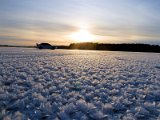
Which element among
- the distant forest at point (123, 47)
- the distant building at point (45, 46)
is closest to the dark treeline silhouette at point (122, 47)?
the distant forest at point (123, 47)

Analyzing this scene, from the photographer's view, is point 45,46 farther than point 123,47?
No

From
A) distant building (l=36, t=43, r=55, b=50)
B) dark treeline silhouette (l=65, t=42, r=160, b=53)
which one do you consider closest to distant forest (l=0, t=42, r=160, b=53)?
dark treeline silhouette (l=65, t=42, r=160, b=53)

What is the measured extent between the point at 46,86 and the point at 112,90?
1741mm

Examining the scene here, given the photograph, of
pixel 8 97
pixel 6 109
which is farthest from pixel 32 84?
pixel 6 109

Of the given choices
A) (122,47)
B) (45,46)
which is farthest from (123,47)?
(45,46)

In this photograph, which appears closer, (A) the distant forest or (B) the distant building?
(B) the distant building

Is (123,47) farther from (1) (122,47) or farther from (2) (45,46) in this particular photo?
(2) (45,46)

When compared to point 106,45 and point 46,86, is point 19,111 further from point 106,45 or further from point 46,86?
point 106,45

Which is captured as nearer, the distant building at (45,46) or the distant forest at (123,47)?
the distant building at (45,46)

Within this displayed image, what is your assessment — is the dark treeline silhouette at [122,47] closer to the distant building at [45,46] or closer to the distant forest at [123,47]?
the distant forest at [123,47]

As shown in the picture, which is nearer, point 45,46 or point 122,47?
point 45,46

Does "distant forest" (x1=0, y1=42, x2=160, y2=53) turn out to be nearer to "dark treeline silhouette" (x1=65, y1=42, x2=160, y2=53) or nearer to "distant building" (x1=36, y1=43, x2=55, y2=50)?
"dark treeline silhouette" (x1=65, y1=42, x2=160, y2=53)

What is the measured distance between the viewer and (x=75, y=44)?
68562mm

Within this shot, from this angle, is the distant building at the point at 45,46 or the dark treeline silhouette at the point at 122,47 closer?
the distant building at the point at 45,46
